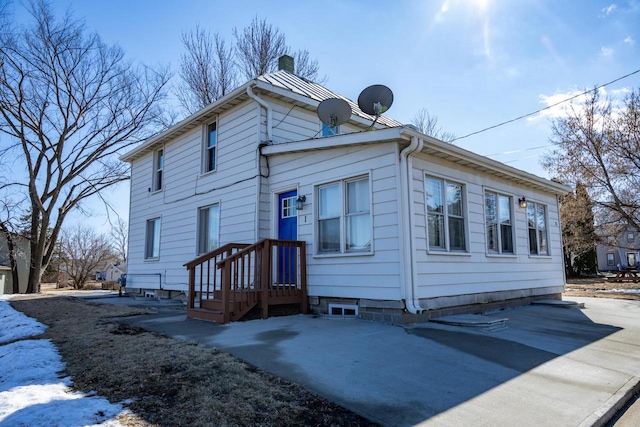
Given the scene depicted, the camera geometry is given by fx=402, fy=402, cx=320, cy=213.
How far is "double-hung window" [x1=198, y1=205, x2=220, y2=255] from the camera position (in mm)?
9766

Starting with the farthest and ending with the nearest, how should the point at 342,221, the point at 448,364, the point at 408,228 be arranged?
the point at 342,221
the point at 408,228
the point at 448,364

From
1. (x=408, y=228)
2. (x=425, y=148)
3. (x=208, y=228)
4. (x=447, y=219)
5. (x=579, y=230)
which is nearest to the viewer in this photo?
(x=408, y=228)

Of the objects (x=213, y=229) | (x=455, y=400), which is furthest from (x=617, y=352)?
(x=213, y=229)

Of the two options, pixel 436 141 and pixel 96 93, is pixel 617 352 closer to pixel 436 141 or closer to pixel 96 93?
pixel 436 141

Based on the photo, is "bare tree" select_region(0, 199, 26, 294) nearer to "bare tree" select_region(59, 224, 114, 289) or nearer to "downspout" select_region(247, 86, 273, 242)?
"bare tree" select_region(59, 224, 114, 289)

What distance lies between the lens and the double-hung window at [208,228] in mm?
9766

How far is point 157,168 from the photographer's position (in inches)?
496

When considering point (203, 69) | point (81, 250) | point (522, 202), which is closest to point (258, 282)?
point (522, 202)

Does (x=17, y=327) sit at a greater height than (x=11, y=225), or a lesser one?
lesser

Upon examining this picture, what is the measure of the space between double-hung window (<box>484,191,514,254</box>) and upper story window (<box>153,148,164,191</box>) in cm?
937

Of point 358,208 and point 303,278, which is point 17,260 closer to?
point 303,278

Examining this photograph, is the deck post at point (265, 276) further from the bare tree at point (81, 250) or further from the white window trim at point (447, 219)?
the bare tree at point (81, 250)

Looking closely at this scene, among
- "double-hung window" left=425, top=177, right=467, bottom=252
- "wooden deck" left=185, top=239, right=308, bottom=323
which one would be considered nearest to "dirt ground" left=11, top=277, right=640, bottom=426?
"wooden deck" left=185, top=239, right=308, bottom=323

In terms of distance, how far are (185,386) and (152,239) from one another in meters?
10.1
